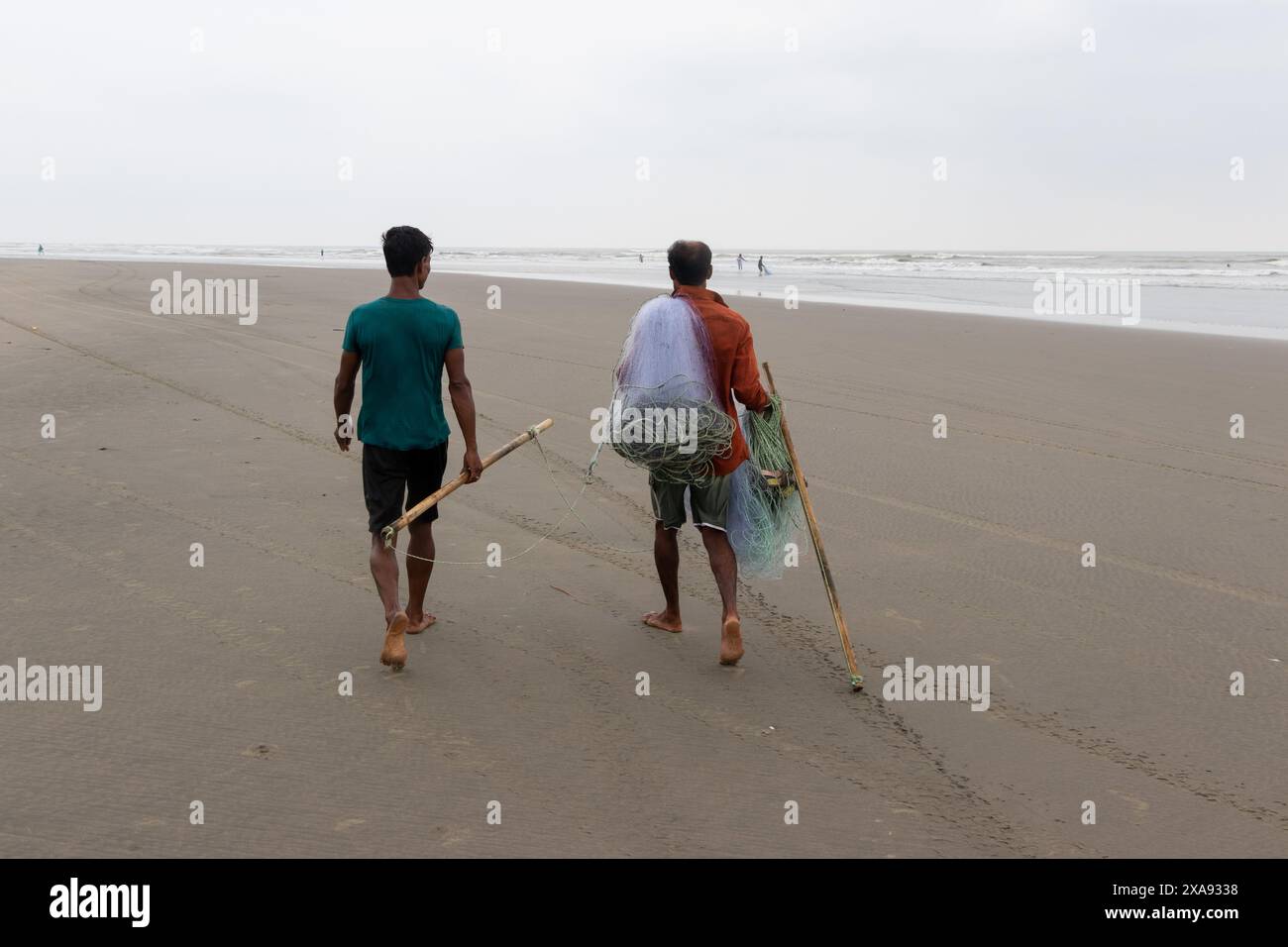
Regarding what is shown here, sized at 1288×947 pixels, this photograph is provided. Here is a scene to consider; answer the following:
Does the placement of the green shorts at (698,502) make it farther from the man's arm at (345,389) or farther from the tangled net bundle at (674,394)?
the man's arm at (345,389)

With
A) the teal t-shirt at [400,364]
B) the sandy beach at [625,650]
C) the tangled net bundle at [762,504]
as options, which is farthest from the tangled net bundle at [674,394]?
the sandy beach at [625,650]

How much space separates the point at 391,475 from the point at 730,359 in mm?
1625

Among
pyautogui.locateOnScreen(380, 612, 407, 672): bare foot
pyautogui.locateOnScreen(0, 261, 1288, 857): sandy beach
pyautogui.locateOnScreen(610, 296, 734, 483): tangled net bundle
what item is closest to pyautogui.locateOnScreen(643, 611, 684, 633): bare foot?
pyautogui.locateOnScreen(0, 261, 1288, 857): sandy beach

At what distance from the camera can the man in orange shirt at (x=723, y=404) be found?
16.9 feet

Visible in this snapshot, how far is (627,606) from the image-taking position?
5953mm

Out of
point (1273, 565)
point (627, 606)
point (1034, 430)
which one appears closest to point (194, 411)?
point (627, 606)

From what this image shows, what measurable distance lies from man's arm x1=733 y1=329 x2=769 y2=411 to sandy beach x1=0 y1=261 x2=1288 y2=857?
47.3 inches

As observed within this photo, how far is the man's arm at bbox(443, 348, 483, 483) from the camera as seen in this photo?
5016mm

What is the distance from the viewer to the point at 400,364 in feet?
16.3

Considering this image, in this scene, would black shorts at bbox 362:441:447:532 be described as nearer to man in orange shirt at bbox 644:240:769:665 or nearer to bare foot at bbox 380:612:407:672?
bare foot at bbox 380:612:407:672

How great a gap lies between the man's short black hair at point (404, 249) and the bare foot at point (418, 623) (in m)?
1.65

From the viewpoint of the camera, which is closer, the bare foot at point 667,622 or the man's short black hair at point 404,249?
the man's short black hair at point 404,249
